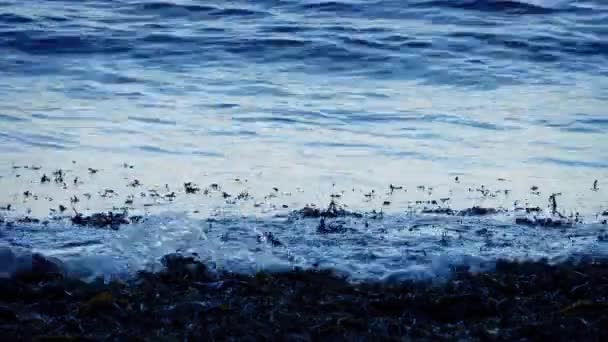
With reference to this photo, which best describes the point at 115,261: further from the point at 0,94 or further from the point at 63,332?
the point at 0,94

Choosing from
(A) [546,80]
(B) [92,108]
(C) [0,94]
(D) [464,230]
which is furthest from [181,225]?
(A) [546,80]

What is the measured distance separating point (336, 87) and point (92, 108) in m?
3.91

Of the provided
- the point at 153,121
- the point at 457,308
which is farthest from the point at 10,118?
the point at 457,308

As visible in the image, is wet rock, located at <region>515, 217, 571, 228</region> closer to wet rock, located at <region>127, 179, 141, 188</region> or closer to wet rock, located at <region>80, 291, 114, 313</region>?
wet rock, located at <region>127, 179, 141, 188</region>

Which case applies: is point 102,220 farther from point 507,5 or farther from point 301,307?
point 507,5

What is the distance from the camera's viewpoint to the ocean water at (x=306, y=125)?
29.6 feet

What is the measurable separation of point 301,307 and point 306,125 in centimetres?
706

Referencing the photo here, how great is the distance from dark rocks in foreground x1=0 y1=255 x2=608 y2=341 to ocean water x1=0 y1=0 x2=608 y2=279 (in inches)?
21.1

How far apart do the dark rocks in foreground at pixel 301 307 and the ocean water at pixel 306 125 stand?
0.54m

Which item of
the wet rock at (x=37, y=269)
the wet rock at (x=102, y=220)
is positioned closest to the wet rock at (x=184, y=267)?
the wet rock at (x=37, y=269)

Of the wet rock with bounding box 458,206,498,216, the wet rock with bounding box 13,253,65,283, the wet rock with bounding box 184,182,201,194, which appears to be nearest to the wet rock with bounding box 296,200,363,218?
the wet rock with bounding box 458,206,498,216

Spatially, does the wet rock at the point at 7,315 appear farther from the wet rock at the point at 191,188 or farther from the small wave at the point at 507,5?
the small wave at the point at 507,5

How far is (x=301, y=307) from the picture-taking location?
282 inches

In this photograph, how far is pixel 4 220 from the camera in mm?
9289
